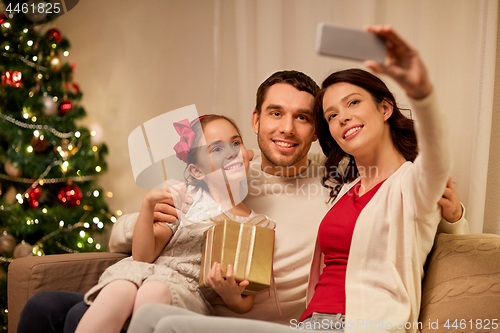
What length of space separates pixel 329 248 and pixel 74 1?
2.73m

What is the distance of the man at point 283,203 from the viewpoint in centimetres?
122

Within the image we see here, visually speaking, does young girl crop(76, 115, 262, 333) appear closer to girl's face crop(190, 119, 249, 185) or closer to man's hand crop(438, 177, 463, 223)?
girl's face crop(190, 119, 249, 185)

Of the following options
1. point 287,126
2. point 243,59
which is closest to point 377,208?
point 287,126

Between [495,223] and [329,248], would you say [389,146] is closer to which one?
[329,248]

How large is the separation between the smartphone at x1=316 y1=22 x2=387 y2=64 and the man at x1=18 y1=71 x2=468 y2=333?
2.44 ft

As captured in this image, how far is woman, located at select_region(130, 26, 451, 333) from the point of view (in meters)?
0.78

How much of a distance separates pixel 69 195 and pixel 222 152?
5.06 ft

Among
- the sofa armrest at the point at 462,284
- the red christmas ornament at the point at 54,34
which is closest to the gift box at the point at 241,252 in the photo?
the sofa armrest at the point at 462,284

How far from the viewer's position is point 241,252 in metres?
1.14

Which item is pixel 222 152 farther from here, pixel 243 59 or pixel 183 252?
pixel 243 59

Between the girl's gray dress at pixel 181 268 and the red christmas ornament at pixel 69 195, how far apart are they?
1373 mm

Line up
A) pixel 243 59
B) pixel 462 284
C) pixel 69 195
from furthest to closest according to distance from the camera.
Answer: pixel 69 195 < pixel 243 59 < pixel 462 284

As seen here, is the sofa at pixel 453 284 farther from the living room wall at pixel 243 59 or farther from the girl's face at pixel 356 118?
the living room wall at pixel 243 59

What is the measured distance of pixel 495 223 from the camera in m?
1.57
